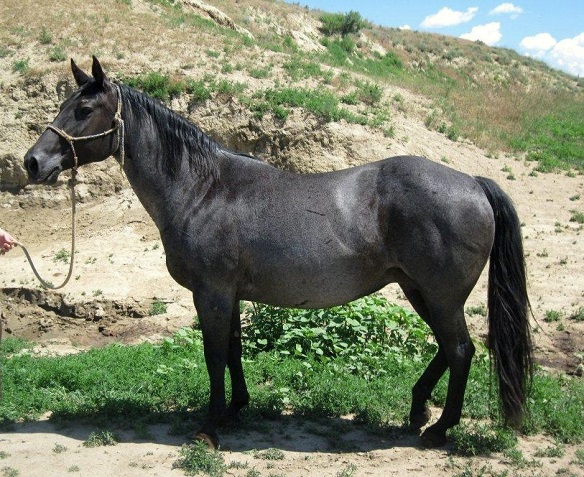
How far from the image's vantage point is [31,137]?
1307cm

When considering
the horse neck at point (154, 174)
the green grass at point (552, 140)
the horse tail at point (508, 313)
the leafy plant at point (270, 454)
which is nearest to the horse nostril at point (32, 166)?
the horse neck at point (154, 174)

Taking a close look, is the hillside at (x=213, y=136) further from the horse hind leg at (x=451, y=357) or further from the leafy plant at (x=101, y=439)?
the horse hind leg at (x=451, y=357)

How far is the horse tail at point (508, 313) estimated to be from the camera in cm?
473

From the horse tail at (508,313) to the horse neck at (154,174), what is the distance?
2191mm

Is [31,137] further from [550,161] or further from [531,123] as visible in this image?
[531,123]

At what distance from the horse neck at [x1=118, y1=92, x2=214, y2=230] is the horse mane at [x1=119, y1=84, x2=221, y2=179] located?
2cm

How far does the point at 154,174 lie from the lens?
16.4ft

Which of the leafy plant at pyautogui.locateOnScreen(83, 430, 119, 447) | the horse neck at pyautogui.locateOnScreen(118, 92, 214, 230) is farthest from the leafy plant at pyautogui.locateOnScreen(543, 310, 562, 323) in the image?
the leafy plant at pyautogui.locateOnScreen(83, 430, 119, 447)

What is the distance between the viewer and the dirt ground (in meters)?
4.55

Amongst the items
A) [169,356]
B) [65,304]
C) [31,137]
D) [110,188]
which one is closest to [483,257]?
[169,356]

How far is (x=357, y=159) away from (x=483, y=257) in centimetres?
832

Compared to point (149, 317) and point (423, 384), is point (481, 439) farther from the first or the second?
point (149, 317)

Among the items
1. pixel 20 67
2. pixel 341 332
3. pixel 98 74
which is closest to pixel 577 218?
pixel 341 332

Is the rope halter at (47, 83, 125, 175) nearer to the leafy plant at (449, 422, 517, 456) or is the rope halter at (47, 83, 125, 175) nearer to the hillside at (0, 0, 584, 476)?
the hillside at (0, 0, 584, 476)
